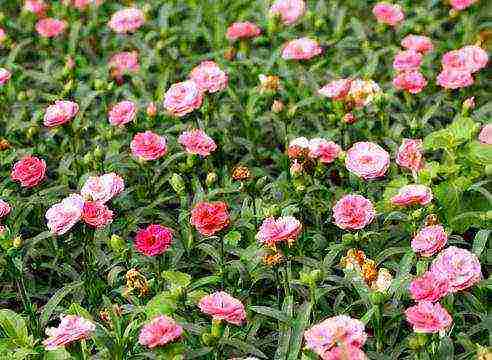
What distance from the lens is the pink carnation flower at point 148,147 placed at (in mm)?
2920

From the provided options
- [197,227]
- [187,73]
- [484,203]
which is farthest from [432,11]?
[197,227]

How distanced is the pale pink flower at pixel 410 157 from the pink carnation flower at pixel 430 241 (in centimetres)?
42

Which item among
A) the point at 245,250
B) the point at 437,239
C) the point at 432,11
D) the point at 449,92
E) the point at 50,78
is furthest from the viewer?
the point at 432,11

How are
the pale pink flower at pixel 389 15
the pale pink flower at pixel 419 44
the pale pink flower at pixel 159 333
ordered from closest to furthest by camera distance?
the pale pink flower at pixel 159 333, the pale pink flower at pixel 419 44, the pale pink flower at pixel 389 15

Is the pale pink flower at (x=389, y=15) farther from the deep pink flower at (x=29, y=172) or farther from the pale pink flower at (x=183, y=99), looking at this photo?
the deep pink flower at (x=29, y=172)

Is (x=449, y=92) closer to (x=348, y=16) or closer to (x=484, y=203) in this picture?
(x=484, y=203)

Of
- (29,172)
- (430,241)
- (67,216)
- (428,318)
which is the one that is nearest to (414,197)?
(430,241)

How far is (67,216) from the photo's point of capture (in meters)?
2.57

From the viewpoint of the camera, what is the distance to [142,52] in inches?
156

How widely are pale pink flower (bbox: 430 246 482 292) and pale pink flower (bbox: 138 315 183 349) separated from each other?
28.3 inches

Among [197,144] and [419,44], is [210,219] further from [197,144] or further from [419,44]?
[419,44]

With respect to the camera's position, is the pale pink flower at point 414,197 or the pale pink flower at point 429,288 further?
the pale pink flower at point 414,197

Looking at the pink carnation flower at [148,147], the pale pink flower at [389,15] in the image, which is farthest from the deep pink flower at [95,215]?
the pale pink flower at [389,15]

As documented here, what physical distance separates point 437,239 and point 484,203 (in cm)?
51
